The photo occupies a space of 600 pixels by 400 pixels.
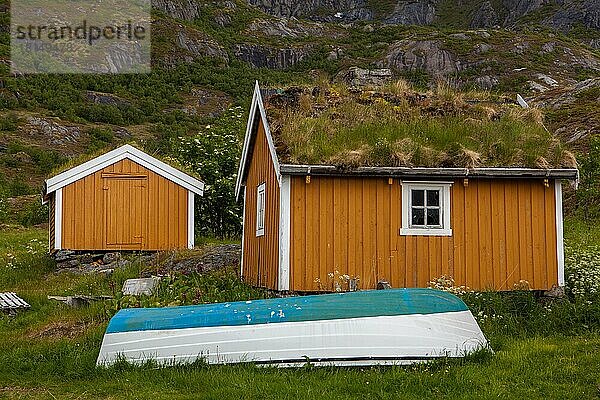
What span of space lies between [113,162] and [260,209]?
7.88m

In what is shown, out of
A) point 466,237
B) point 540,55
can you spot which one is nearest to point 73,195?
point 466,237

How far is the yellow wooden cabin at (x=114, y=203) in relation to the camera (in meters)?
24.4

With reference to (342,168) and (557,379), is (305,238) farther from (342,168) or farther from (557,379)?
(557,379)

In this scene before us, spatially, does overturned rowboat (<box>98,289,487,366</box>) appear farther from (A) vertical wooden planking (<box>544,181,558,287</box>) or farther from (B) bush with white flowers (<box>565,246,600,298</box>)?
(A) vertical wooden planking (<box>544,181,558,287</box>)

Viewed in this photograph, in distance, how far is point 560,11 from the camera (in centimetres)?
16088

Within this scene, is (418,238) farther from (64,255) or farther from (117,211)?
(64,255)

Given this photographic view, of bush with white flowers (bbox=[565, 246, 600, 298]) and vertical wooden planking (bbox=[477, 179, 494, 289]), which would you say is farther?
vertical wooden planking (bbox=[477, 179, 494, 289])

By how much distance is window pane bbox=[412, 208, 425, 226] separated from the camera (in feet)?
52.5

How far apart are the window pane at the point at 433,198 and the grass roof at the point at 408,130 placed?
626mm

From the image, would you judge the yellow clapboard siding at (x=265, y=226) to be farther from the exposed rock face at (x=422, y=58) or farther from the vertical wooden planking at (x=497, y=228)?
the exposed rock face at (x=422, y=58)

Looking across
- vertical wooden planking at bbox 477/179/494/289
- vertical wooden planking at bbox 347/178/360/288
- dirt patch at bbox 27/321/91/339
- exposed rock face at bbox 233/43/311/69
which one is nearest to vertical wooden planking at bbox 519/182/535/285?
vertical wooden planking at bbox 477/179/494/289

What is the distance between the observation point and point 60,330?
48.7 ft

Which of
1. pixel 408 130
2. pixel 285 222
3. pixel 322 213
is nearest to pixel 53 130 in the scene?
pixel 408 130

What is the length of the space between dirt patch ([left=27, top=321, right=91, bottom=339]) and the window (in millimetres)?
4616
